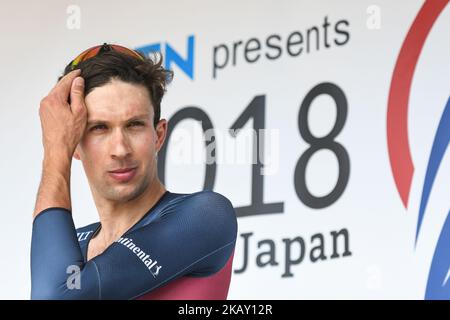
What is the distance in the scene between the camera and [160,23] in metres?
3.53

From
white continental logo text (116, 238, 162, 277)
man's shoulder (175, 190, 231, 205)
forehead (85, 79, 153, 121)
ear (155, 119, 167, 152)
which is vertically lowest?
white continental logo text (116, 238, 162, 277)

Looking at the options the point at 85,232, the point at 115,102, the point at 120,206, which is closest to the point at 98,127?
the point at 115,102

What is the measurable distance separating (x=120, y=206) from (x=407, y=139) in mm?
1515

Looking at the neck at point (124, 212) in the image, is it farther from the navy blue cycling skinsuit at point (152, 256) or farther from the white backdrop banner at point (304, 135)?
the white backdrop banner at point (304, 135)

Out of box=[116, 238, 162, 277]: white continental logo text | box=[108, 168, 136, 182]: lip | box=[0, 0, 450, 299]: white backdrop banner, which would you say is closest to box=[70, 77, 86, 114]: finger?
box=[108, 168, 136, 182]: lip

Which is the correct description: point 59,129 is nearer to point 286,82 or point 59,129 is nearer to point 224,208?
point 224,208

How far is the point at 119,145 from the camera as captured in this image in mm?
1435

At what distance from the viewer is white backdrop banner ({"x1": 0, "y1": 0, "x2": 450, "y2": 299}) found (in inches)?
112

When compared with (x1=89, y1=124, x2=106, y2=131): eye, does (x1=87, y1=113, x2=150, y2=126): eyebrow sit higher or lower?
higher

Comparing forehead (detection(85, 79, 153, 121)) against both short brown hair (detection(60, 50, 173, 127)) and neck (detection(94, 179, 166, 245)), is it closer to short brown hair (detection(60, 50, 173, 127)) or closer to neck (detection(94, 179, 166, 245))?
short brown hair (detection(60, 50, 173, 127))

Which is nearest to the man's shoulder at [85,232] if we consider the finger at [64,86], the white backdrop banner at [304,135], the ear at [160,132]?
the ear at [160,132]

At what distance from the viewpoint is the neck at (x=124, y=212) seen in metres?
1.54

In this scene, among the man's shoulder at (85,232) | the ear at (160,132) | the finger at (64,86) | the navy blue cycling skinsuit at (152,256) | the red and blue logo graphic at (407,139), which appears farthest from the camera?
the red and blue logo graphic at (407,139)
